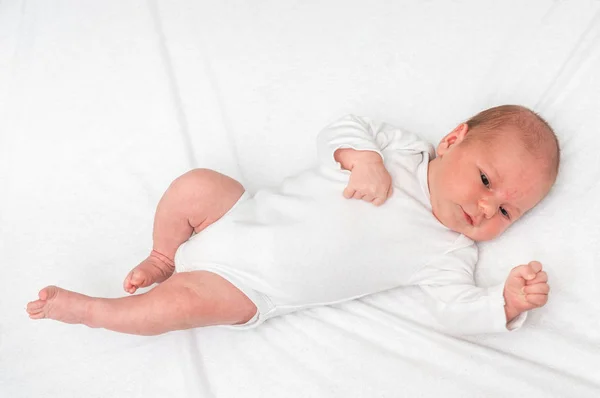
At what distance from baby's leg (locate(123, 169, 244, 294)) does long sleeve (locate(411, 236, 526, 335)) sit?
43cm

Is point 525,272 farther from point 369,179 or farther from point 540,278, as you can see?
point 369,179

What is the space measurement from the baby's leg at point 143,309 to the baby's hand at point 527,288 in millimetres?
531

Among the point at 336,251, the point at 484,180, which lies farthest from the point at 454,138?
the point at 336,251

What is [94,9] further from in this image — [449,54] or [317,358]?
[317,358]

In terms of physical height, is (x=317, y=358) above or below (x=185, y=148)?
below

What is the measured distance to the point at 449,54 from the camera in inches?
62.9

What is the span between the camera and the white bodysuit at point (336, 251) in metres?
1.26

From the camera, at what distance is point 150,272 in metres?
1.30

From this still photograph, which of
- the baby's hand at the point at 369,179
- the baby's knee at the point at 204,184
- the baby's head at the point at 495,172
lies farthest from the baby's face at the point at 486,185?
the baby's knee at the point at 204,184

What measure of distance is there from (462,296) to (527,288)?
0.13 meters

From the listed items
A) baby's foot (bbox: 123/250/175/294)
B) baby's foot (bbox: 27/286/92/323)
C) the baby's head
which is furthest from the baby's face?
baby's foot (bbox: 27/286/92/323)

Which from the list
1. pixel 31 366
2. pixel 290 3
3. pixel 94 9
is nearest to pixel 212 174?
pixel 31 366

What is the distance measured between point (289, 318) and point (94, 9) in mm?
1090

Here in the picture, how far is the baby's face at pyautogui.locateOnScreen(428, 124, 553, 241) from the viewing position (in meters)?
1.22
